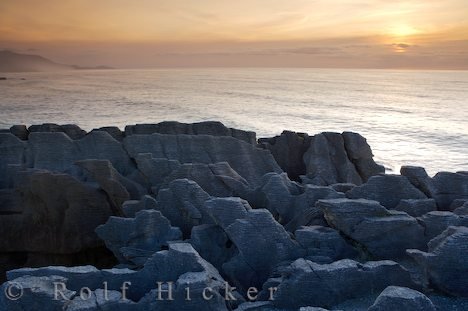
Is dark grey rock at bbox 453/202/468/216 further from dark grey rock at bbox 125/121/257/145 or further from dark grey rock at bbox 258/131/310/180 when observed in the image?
dark grey rock at bbox 125/121/257/145

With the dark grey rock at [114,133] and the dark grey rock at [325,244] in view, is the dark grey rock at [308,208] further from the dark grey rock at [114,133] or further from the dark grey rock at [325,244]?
the dark grey rock at [114,133]

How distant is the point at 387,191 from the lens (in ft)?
55.9

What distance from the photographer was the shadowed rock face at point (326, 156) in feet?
77.5

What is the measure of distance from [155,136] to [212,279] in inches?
490

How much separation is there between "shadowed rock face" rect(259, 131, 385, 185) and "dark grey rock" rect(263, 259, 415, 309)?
10730mm

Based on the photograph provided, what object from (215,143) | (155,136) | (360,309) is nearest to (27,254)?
(155,136)

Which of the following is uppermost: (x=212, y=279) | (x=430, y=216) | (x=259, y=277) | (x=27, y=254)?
(x=430, y=216)

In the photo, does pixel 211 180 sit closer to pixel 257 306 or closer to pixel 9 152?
pixel 257 306

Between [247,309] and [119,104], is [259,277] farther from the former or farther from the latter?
[119,104]

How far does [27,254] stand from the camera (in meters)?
20.0

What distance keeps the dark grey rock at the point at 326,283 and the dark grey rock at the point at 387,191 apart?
17.1 ft

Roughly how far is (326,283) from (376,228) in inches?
129

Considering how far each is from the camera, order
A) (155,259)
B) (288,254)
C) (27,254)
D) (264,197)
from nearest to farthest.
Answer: (155,259) → (288,254) → (264,197) → (27,254)

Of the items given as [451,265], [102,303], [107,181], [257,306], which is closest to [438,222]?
[451,265]
